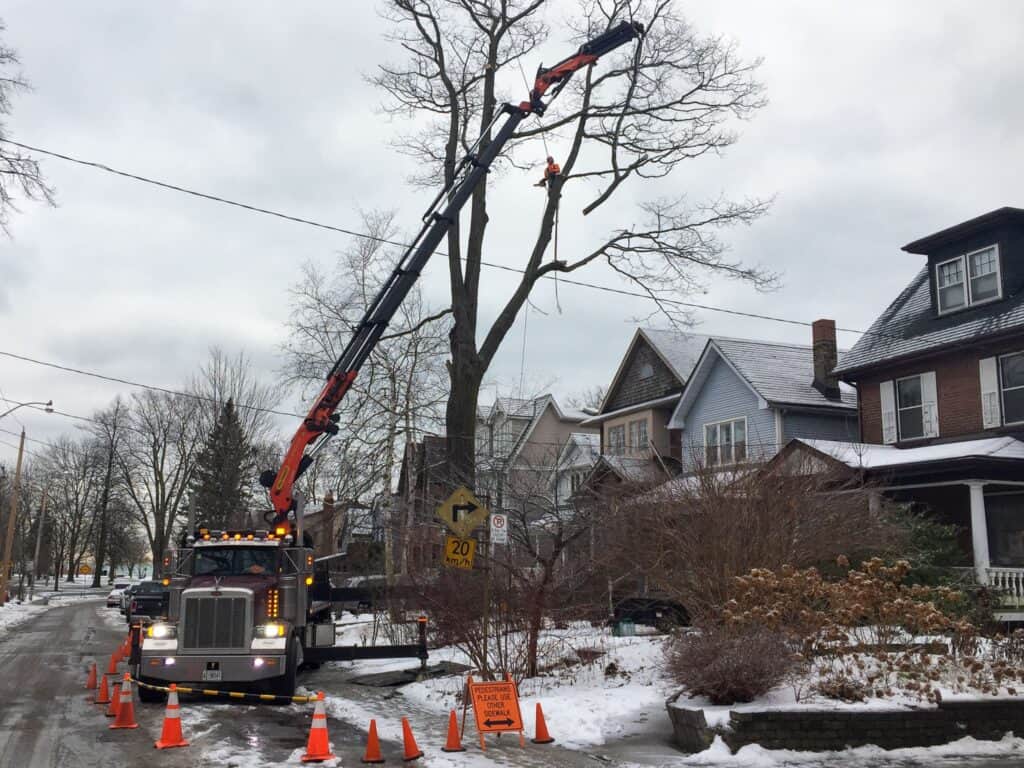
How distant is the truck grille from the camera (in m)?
14.1

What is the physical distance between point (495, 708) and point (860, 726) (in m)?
4.02

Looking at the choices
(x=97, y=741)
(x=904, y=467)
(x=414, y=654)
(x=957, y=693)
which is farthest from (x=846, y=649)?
(x=904, y=467)

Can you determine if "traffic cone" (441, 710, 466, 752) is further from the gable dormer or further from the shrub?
the gable dormer

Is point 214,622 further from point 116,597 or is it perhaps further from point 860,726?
point 116,597

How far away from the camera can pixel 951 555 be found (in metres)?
19.8

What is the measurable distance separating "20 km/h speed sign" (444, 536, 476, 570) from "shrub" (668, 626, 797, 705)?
296 centimetres

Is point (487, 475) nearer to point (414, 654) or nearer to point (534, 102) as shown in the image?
point (414, 654)

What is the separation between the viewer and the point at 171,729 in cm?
1097

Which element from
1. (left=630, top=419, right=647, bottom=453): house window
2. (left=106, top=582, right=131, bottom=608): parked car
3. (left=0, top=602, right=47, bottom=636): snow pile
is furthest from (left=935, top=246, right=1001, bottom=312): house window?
(left=106, top=582, right=131, bottom=608): parked car

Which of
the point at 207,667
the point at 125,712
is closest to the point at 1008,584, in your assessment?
the point at 207,667

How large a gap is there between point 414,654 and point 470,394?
320 inches

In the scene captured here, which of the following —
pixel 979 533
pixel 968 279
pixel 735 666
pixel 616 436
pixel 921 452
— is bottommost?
pixel 735 666

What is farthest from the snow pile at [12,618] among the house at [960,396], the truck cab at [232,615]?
the house at [960,396]

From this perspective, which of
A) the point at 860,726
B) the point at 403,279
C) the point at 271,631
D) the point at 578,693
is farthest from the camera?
the point at 403,279
